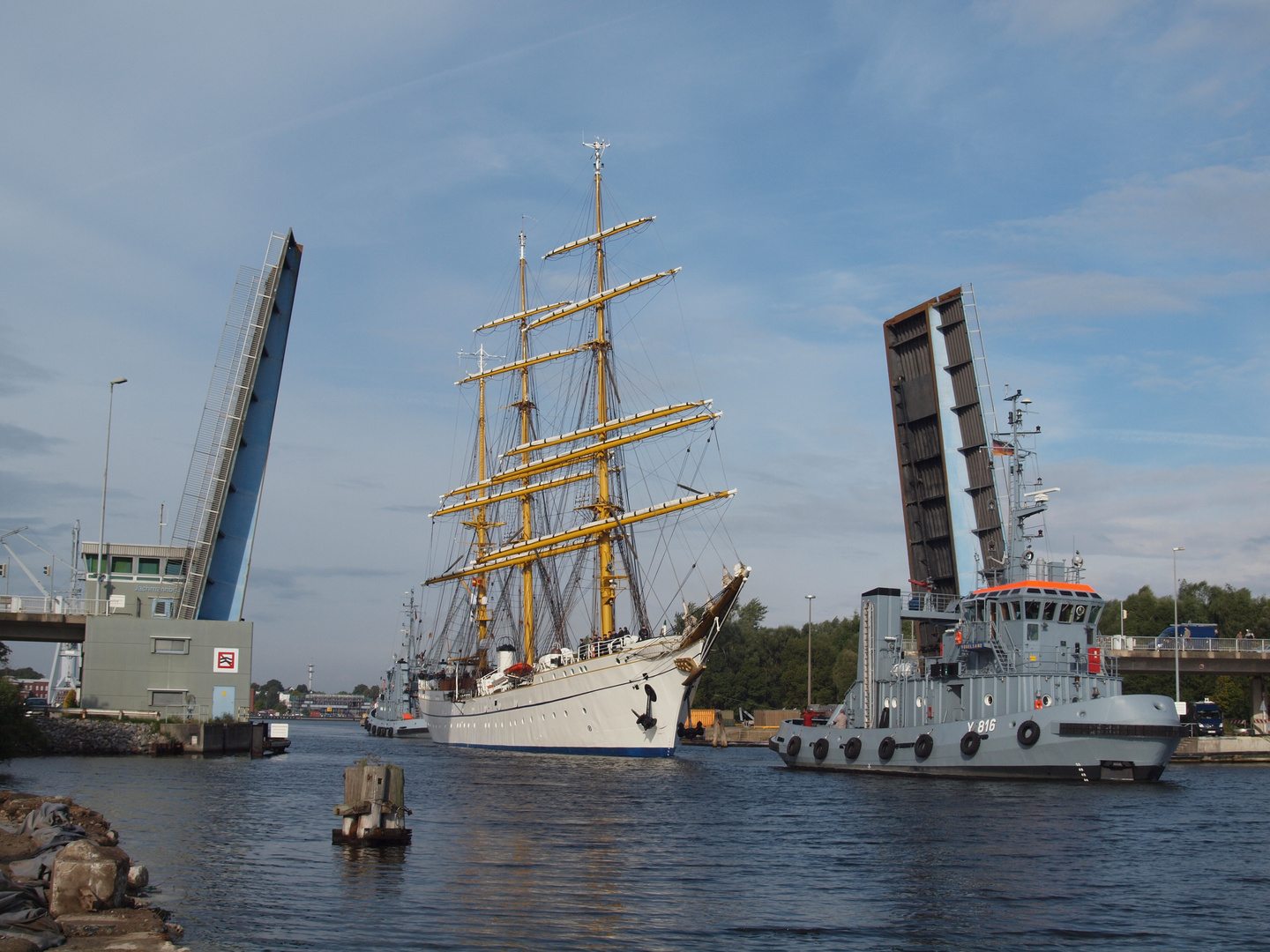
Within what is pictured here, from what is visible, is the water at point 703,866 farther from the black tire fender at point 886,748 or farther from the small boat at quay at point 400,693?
the small boat at quay at point 400,693

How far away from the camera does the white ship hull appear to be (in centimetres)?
4903

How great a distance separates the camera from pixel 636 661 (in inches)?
1927

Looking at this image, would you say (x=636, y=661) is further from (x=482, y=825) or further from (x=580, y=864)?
(x=580, y=864)

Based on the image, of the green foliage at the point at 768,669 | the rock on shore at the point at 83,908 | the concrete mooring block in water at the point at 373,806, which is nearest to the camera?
the rock on shore at the point at 83,908

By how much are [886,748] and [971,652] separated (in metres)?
4.73

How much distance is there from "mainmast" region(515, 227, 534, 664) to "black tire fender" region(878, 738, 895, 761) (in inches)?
1291

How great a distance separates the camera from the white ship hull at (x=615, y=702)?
4903 cm

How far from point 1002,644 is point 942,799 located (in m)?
8.05

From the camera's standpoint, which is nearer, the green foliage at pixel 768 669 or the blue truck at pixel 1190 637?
the blue truck at pixel 1190 637

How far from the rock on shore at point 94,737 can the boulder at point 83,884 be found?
3501 cm

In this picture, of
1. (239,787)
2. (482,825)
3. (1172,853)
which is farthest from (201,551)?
(1172,853)

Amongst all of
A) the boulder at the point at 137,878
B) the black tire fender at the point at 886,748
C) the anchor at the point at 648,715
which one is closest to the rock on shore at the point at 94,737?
the anchor at the point at 648,715

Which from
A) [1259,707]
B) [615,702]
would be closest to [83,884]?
[615,702]

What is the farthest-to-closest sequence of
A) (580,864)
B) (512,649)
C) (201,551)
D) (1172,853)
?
(512,649), (201,551), (1172,853), (580,864)
